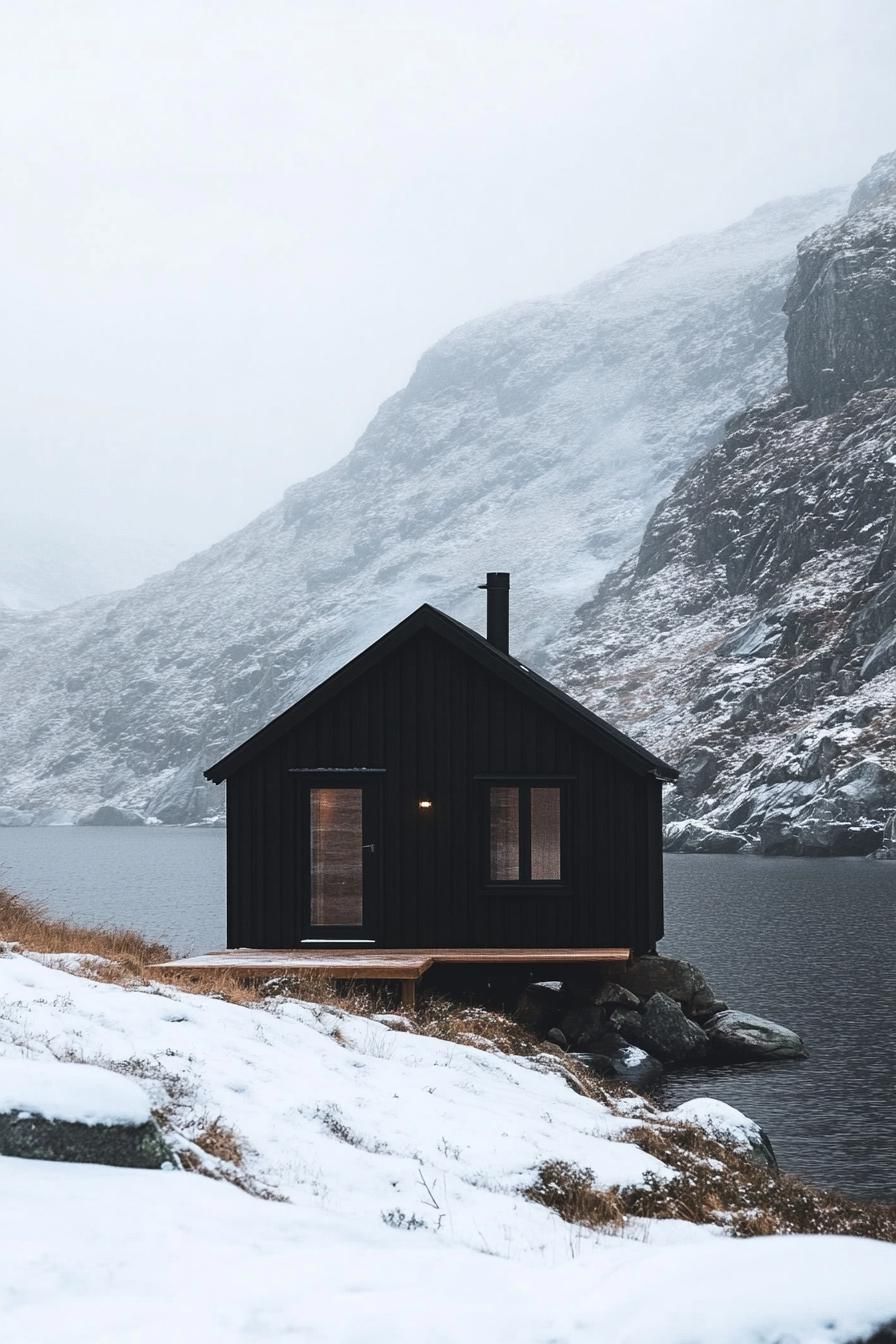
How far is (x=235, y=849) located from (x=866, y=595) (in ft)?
355

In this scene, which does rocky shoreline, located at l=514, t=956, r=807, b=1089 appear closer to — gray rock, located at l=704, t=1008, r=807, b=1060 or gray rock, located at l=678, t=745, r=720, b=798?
gray rock, located at l=704, t=1008, r=807, b=1060

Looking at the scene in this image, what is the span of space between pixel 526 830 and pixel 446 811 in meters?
1.42

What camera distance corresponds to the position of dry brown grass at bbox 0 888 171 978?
55.8 ft

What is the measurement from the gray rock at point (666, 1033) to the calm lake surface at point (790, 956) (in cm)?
101

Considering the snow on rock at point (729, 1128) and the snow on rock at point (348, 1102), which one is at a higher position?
the snow on rock at point (348, 1102)

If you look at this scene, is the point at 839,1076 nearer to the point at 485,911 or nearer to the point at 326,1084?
the point at 485,911

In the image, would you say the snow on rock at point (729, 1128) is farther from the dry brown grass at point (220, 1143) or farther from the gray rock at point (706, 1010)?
the gray rock at point (706, 1010)

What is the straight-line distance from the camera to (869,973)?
32906 millimetres

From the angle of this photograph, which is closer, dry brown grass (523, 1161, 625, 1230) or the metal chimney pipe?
dry brown grass (523, 1161, 625, 1230)

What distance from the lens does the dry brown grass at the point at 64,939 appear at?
1700 cm

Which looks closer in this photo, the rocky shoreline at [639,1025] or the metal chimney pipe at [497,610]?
the rocky shoreline at [639,1025]

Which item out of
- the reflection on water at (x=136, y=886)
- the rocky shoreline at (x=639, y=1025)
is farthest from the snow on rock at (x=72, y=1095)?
the reflection on water at (x=136, y=886)

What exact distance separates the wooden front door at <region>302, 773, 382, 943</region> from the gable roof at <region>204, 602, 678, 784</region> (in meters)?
1.14

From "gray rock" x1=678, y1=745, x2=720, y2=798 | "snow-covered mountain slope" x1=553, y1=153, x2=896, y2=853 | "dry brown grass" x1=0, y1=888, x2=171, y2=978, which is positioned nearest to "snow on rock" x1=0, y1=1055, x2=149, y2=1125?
"dry brown grass" x1=0, y1=888, x2=171, y2=978
